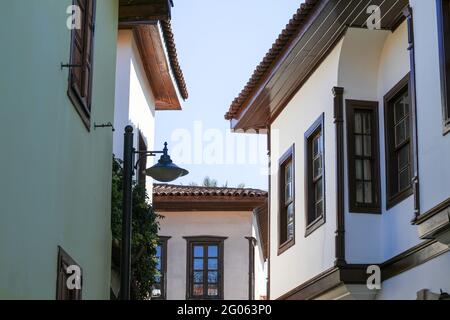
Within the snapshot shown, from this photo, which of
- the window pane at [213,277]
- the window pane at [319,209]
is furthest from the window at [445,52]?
the window pane at [213,277]

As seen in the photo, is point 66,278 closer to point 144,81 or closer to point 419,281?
point 419,281

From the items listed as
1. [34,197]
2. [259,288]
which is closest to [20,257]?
[34,197]

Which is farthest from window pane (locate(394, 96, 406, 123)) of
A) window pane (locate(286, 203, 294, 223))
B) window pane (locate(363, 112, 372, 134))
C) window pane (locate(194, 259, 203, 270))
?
window pane (locate(194, 259, 203, 270))

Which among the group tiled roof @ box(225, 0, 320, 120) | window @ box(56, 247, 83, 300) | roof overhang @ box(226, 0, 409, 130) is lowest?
window @ box(56, 247, 83, 300)

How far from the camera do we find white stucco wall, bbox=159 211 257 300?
28844 millimetres

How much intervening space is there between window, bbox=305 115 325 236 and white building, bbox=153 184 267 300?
1113 cm

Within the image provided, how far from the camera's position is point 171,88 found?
768 inches

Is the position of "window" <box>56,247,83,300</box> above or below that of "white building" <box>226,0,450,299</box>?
below

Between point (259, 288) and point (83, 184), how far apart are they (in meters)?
20.0

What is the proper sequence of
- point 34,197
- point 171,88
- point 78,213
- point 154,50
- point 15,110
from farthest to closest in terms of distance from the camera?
1. point 171,88
2. point 154,50
3. point 78,213
4. point 34,197
5. point 15,110

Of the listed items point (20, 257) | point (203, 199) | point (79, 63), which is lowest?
point (20, 257)

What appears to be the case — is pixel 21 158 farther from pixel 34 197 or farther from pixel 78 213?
pixel 78 213

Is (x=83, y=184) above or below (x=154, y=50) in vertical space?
below

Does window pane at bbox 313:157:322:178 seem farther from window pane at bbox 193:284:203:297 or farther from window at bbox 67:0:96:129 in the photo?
window pane at bbox 193:284:203:297
